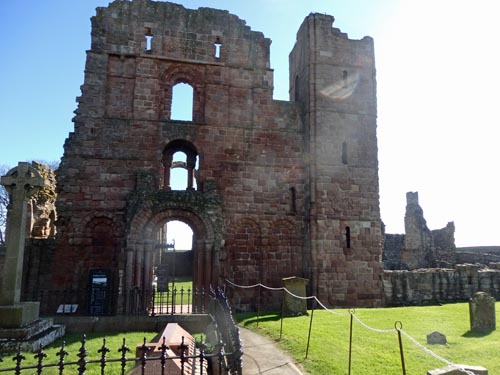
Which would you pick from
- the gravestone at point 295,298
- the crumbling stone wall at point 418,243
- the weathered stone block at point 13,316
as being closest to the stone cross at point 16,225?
the weathered stone block at point 13,316

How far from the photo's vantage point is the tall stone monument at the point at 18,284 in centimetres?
913

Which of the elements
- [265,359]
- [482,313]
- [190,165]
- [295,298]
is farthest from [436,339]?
[190,165]

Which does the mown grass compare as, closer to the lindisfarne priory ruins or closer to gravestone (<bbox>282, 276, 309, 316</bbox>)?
the lindisfarne priory ruins

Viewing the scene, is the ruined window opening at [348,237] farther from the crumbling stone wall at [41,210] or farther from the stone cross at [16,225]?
the stone cross at [16,225]

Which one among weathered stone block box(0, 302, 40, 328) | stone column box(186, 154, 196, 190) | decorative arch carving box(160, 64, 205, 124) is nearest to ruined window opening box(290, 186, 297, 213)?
stone column box(186, 154, 196, 190)

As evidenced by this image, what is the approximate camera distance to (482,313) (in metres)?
10.6

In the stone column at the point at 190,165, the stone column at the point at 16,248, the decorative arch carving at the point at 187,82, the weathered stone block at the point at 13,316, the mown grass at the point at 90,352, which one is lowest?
the mown grass at the point at 90,352

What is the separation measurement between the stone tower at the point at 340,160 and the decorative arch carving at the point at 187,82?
441 centimetres

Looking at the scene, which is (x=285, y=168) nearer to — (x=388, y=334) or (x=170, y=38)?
(x=170, y=38)

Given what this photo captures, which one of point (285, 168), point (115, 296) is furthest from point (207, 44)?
point (115, 296)

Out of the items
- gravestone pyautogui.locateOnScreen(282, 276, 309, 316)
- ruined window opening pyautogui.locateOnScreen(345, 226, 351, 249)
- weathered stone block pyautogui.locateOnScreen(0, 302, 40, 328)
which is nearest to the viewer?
weathered stone block pyautogui.locateOnScreen(0, 302, 40, 328)

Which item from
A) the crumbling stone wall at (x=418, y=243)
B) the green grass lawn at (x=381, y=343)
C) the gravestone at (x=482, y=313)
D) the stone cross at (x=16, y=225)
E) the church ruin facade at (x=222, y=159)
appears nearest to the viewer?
the green grass lawn at (x=381, y=343)

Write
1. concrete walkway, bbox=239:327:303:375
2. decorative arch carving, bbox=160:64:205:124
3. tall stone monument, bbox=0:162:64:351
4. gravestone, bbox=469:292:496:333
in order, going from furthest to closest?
decorative arch carving, bbox=160:64:205:124
gravestone, bbox=469:292:496:333
tall stone monument, bbox=0:162:64:351
concrete walkway, bbox=239:327:303:375

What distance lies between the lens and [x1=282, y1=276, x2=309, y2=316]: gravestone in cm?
1364
